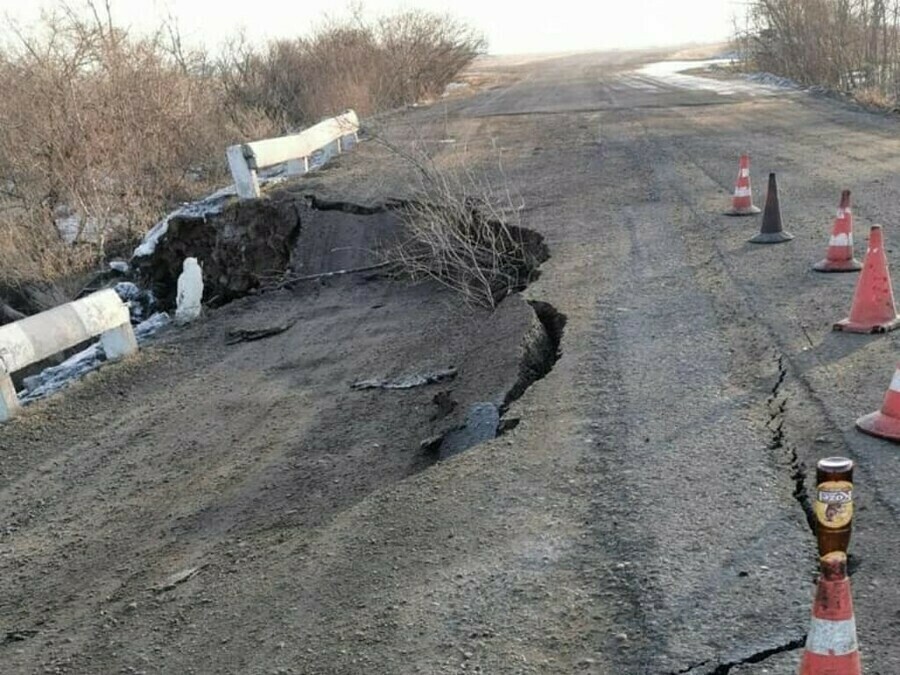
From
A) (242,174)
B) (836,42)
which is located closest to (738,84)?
(836,42)

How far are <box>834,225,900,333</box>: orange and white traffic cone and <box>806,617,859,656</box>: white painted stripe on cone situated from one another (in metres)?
3.65

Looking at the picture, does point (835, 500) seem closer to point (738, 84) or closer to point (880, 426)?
point (880, 426)

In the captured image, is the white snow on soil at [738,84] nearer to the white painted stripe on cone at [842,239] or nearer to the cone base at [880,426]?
the white painted stripe on cone at [842,239]

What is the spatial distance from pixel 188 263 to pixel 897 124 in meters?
12.5

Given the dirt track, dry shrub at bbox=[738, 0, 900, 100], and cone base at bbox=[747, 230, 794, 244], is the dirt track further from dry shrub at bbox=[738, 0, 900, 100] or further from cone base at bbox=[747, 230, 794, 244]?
dry shrub at bbox=[738, 0, 900, 100]

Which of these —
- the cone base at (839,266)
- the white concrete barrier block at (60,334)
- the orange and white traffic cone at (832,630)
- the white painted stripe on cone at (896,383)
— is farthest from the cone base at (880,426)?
the white concrete barrier block at (60,334)

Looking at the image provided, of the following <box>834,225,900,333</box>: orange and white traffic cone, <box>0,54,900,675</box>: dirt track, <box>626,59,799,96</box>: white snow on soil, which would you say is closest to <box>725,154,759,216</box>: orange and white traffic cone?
<box>0,54,900,675</box>: dirt track

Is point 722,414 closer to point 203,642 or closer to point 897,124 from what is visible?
point 203,642

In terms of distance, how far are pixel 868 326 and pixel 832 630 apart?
12.1ft

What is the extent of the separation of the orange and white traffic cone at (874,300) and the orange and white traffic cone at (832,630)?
144 inches

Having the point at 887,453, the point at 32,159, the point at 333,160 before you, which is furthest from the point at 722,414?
the point at 32,159

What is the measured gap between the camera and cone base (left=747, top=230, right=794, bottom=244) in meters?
8.08

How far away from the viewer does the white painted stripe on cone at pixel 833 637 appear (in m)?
2.36

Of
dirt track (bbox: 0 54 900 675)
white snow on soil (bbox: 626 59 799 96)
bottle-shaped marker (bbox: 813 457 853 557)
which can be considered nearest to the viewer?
bottle-shaped marker (bbox: 813 457 853 557)
